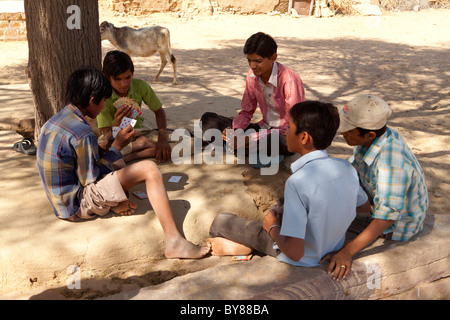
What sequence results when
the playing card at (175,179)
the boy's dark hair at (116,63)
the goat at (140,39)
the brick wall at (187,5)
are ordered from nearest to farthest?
the boy's dark hair at (116,63) → the playing card at (175,179) → the goat at (140,39) → the brick wall at (187,5)

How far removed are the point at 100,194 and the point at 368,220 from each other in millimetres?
1702

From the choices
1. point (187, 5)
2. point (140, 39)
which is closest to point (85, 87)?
point (140, 39)

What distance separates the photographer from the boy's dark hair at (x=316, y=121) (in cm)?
228

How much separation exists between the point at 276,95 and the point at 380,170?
62.9 inches

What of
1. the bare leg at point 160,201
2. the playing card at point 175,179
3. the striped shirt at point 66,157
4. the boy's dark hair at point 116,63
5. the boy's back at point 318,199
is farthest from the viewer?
the playing card at point 175,179

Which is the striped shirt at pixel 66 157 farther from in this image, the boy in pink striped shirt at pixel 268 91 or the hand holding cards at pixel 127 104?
the boy in pink striped shirt at pixel 268 91

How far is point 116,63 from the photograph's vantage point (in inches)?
139

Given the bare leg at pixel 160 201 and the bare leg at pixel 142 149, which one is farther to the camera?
the bare leg at pixel 142 149

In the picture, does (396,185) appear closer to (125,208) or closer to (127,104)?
(125,208)

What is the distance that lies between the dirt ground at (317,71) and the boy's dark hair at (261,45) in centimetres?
103

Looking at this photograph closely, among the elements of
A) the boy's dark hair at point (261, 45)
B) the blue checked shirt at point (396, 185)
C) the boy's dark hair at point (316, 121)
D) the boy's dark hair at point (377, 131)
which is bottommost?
the blue checked shirt at point (396, 185)

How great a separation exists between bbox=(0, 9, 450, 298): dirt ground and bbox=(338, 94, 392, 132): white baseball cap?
4.09 feet

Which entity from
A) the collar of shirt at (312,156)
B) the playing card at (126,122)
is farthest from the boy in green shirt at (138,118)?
the collar of shirt at (312,156)

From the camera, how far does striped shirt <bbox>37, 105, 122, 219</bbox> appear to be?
2.75 m
